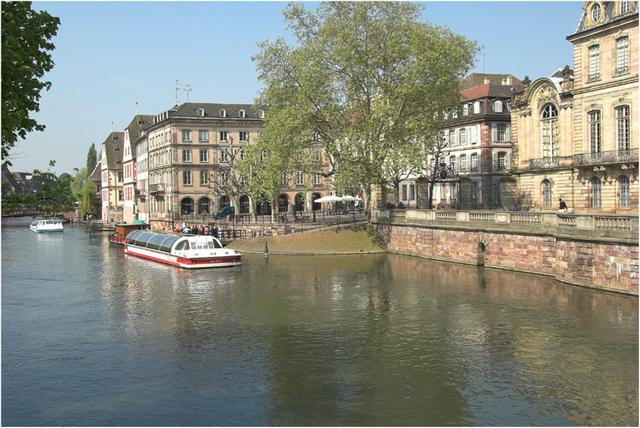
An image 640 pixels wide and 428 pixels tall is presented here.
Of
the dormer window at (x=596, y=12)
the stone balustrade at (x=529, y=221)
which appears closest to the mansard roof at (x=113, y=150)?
the stone balustrade at (x=529, y=221)

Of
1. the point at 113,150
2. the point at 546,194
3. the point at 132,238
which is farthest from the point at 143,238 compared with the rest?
the point at 113,150

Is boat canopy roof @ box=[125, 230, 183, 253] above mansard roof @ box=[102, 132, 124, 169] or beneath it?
beneath

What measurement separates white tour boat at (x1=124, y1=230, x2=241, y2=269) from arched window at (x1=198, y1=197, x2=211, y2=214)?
39.7 m

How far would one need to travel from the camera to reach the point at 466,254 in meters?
46.8

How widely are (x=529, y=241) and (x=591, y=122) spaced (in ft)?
57.3

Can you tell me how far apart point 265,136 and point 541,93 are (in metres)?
24.3

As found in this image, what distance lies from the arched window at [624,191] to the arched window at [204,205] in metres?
58.0

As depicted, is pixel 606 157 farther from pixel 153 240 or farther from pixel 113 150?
pixel 113 150

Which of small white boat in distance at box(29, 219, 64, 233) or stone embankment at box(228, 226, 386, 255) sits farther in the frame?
small white boat in distance at box(29, 219, 64, 233)

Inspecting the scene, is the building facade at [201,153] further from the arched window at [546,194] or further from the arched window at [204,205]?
the arched window at [546,194]

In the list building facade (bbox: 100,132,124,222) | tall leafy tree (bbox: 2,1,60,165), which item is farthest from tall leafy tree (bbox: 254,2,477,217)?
building facade (bbox: 100,132,124,222)

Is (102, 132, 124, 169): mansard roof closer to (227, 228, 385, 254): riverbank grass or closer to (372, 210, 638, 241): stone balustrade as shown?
(227, 228, 385, 254): riverbank grass

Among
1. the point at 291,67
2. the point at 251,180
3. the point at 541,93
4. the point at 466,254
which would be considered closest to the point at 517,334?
the point at 466,254

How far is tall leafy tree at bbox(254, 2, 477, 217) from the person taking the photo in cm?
5241
